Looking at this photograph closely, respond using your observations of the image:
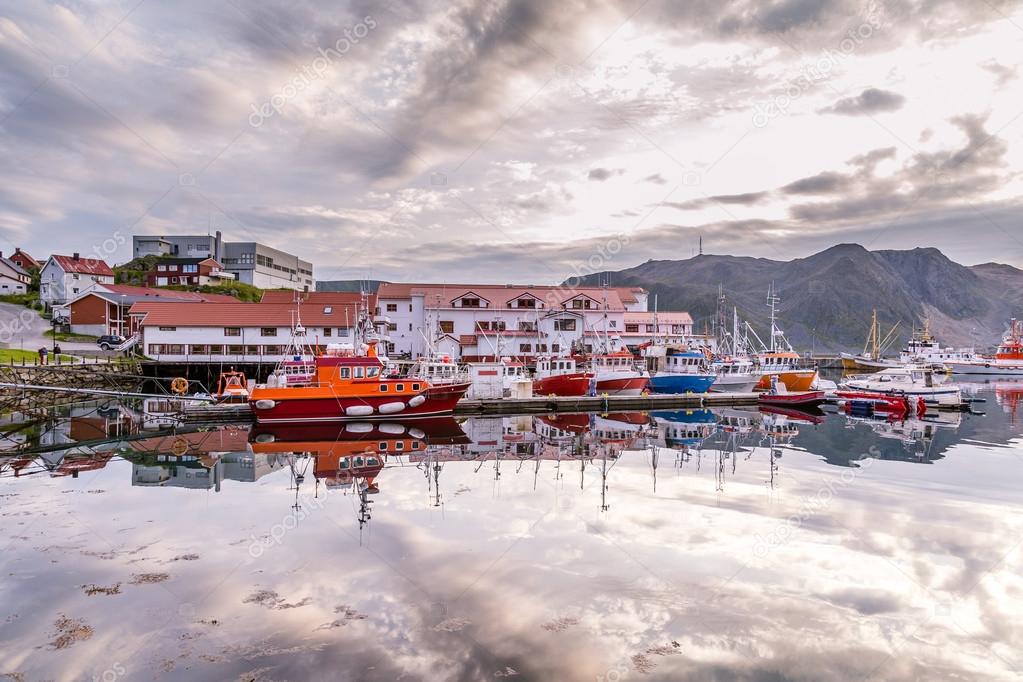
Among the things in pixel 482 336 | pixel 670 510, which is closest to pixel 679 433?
pixel 670 510

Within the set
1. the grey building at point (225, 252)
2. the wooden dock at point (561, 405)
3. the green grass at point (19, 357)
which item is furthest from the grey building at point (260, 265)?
the wooden dock at point (561, 405)

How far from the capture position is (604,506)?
16.7 m

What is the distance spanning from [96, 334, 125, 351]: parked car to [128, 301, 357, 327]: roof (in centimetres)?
250

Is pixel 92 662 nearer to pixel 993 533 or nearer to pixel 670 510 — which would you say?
pixel 670 510

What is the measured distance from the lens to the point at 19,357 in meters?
44.3

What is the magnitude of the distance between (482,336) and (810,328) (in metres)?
165

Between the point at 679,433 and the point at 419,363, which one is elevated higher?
the point at 419,363

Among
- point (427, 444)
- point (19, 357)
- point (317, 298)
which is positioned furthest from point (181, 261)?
point (427, 444)

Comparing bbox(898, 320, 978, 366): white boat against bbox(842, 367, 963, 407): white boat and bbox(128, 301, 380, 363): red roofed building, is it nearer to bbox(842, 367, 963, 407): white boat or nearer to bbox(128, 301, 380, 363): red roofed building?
bbox(842, 367, 963, 407): white boat

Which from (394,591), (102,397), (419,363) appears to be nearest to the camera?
(394,591)

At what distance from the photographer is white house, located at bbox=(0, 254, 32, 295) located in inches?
2972

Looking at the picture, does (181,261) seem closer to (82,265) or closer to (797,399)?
(82,265)

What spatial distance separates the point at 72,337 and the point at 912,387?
69.4m

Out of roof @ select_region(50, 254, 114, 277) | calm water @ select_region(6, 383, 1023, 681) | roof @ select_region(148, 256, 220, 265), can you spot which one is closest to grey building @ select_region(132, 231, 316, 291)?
roof @ select_region(148, 256, 220, 265)
